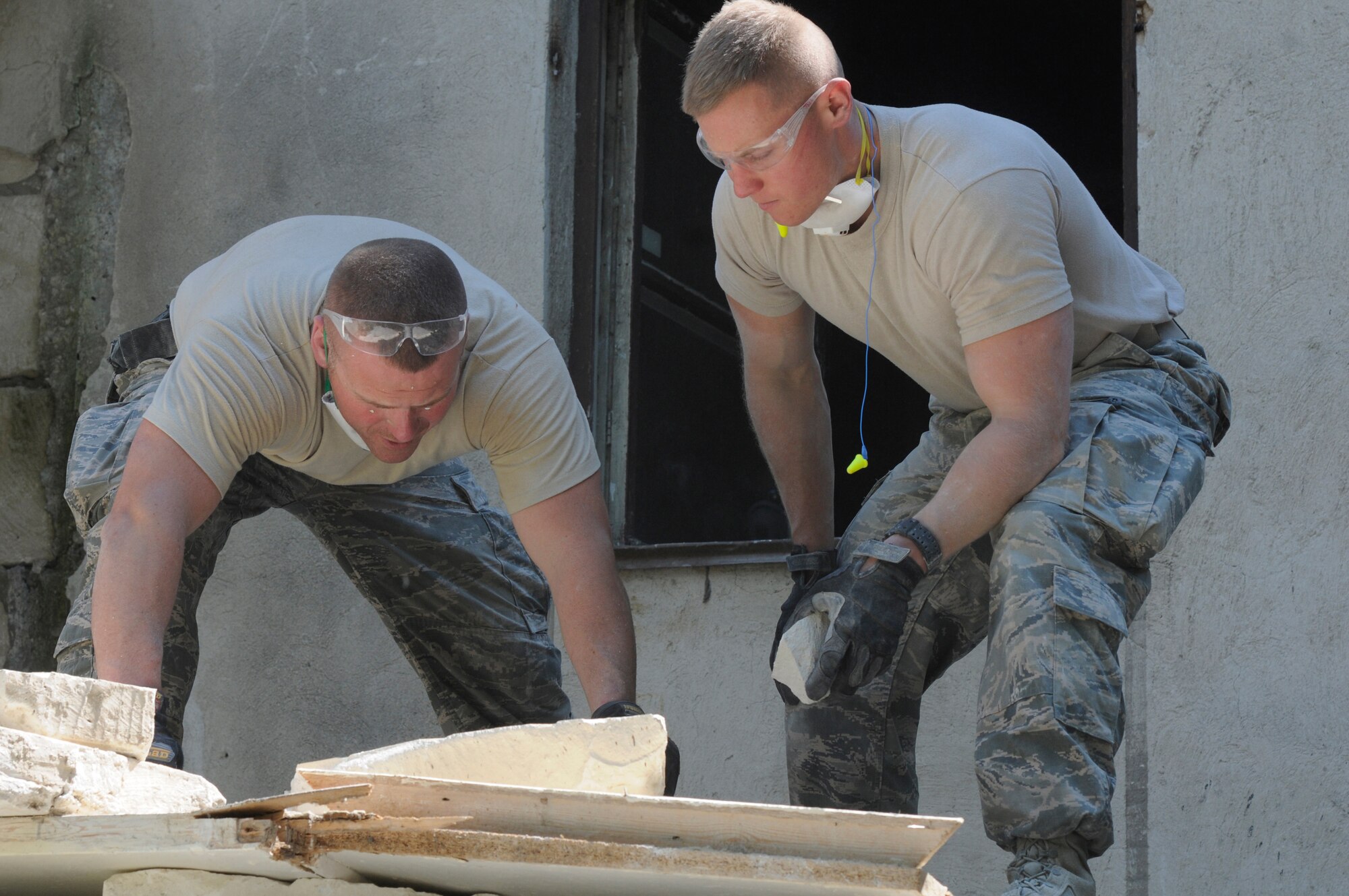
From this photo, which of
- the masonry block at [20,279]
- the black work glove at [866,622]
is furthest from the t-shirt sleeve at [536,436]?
the masonry block at [20,279]

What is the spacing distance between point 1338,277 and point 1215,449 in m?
0.42

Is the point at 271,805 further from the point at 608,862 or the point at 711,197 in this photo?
the point at 711,197

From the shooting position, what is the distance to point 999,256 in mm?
2277

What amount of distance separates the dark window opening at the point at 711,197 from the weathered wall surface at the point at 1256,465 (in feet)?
0.51

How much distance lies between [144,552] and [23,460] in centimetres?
186

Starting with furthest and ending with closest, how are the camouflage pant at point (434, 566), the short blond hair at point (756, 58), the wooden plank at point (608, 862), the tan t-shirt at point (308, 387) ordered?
the camouflage pant at point (434, 566) → the tan t-shirt at point (308, 387) → the short blond hair at point (756, 58) → the wooden plank at point (608, 862)

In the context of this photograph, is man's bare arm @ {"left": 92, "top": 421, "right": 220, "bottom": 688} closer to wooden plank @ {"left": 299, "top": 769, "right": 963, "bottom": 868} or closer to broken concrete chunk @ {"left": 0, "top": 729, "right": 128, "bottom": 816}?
broken concrete chunk @ {"left": 0, "top": 729, "right": 128, "bottom": 816}

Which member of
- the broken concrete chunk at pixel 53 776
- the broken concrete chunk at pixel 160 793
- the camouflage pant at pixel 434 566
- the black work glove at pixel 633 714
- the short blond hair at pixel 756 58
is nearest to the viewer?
the broken concrete chunk at pixel 53 776

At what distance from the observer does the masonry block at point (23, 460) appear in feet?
13.5

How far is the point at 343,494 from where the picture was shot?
313 centimetres

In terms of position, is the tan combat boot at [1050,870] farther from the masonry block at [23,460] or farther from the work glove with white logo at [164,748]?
the masonry block at [23,460]

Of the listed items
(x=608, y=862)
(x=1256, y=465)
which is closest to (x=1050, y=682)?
(x=608, y=862)

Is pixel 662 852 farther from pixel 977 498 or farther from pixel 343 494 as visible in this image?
pixel 343 494

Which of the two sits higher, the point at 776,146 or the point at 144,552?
→ the point at 776,146
